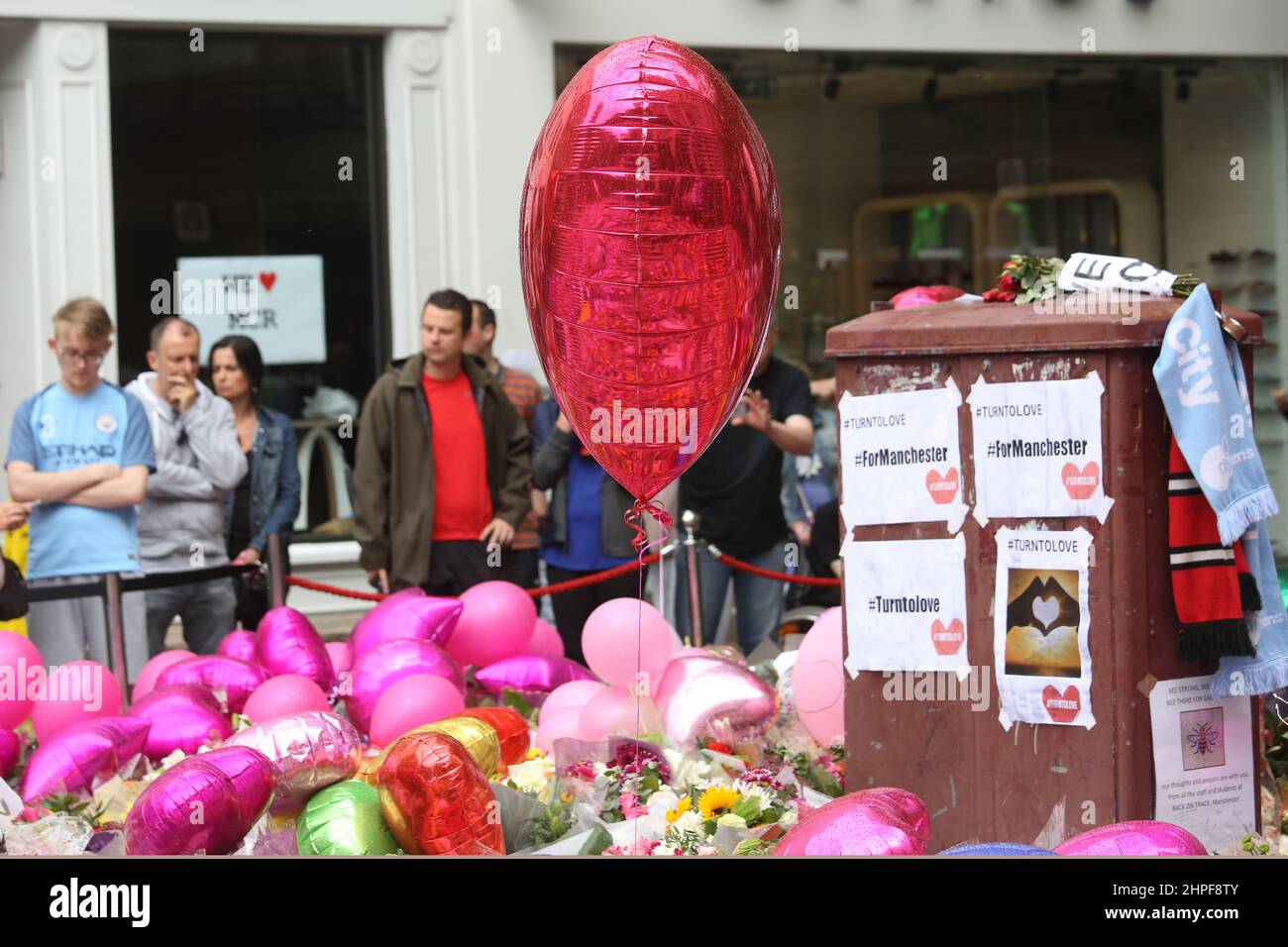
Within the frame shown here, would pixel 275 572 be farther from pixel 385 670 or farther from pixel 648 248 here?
pixel 648 248

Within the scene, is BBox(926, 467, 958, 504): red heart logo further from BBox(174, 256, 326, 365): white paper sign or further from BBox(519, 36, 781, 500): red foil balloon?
BBox(174, 256, 326, 365): white paper sign

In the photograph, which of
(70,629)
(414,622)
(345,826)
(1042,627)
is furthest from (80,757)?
(1042,627)

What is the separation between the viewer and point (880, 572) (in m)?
4.68

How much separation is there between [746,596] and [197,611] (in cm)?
240

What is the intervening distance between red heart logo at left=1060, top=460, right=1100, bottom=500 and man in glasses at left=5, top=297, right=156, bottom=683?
12.2 ft

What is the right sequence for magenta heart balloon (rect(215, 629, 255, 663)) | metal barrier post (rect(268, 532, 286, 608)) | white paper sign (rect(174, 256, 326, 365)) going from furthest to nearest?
1. white paper sign (rect(174, 256, 326, 365))
2. metal barrier post (rect(268, 532, 286, 608))
3. magenta heart balloon (rect(215, 629, 255, 663))

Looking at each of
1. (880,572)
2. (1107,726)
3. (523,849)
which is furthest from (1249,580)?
(523,849)

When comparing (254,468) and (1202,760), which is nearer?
(1202,760)

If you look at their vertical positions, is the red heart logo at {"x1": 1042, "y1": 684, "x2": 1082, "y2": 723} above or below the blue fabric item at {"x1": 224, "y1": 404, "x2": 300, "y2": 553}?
below

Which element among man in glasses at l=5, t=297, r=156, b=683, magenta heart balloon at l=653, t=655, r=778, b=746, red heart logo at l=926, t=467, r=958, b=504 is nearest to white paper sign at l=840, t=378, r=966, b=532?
red heart logo at l=926, t=467, r=958, b=504

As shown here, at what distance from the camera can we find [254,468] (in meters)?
7.63

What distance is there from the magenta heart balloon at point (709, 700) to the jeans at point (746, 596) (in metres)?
2.29

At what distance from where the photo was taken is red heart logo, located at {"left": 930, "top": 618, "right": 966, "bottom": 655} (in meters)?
4.53
